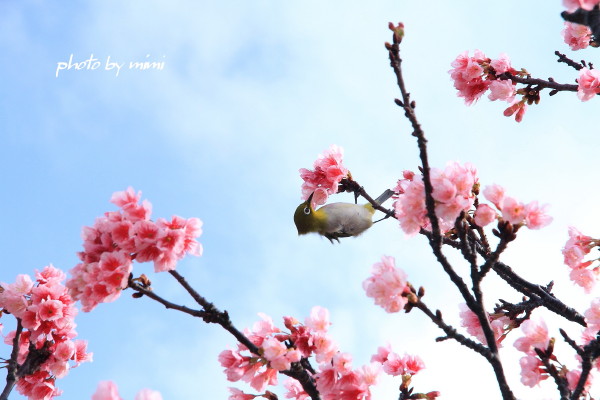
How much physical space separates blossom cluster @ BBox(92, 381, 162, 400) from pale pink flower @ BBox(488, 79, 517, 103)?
471 cm

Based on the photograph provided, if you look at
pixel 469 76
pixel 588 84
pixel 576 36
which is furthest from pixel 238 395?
pixel 576 36

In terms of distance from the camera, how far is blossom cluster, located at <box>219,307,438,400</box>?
383cm

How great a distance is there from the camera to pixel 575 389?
3.46 m

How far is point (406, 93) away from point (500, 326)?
2.74m

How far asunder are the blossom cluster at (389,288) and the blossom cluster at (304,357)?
29.1 inches

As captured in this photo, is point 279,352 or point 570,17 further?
point 279,352

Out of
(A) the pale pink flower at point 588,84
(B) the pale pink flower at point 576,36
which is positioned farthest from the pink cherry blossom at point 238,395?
(B) the pale pink flower at point 576,36

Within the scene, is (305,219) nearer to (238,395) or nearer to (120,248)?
(238,395)

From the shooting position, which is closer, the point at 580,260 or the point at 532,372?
the point at 532,372

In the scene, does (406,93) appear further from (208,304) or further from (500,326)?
(500,326)

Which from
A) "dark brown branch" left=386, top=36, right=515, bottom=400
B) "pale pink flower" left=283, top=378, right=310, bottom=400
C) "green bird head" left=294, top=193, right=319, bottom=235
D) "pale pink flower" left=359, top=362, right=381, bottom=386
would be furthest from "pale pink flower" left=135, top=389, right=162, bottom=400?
"green bird head" left=294, top=193, right=319, bottom=235

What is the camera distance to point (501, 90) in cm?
595

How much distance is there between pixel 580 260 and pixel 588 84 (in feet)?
6.33

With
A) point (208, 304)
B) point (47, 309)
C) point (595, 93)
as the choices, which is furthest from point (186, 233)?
point (595, 93)
